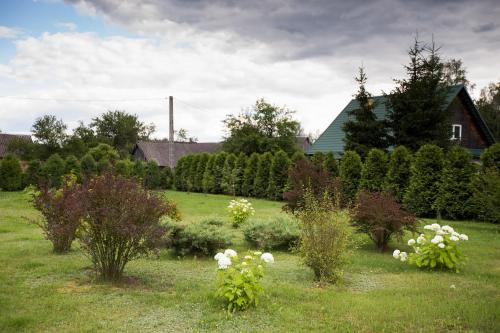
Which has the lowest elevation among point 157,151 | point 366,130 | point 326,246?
point 326,246

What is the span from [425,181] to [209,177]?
14.0m

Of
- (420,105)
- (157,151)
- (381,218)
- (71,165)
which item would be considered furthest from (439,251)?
(157,151)

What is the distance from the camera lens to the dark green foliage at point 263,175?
22484 mm

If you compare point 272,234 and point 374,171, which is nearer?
point 272,234

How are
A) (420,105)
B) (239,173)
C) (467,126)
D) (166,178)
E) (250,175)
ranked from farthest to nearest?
(166,178), (467,126), (239,173), (250,175), (420,105)

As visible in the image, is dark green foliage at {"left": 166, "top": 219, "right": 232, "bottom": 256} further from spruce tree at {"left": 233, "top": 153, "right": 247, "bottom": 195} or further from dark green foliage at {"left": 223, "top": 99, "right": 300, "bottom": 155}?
dark green foliage at {"left": 223, "top": 99, "right": 300, "bottom": 155}

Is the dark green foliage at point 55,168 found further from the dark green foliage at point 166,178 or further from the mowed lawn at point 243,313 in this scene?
the mowed lawn at point 243,313

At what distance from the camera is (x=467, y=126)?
84.0 feet

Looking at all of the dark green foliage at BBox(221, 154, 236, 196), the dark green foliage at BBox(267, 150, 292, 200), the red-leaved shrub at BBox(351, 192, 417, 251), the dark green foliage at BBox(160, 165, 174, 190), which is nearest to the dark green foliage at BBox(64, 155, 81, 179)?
the dark green foliage at BBox(160, 165, 174, 190)

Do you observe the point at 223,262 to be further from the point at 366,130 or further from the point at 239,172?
the point at 239,172

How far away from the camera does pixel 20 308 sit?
5.11 m

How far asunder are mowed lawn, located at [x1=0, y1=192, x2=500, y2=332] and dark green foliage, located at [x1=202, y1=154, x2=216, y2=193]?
1755cm

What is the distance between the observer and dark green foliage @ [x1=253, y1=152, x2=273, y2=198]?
22.5m

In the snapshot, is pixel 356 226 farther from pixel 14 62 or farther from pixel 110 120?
pixel 110 120
